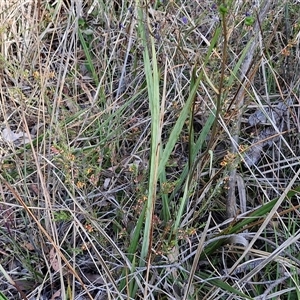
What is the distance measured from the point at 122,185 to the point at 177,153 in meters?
0.17

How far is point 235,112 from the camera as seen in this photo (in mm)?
1166

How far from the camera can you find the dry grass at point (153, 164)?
1051 mm

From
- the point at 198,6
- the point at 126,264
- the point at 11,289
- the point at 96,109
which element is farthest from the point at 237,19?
the point at 11,289

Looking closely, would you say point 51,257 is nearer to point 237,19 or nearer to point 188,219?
point 188,219

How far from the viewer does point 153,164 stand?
3.30 ft

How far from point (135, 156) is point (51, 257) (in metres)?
0.32

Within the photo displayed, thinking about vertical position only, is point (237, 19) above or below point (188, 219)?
above

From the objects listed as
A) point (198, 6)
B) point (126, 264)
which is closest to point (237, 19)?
point (198, 6)

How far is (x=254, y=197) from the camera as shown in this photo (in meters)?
1.24

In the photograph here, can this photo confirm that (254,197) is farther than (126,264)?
Yes

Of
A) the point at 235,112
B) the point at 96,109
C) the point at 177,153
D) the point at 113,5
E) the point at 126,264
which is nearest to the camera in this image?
the point at 126,264

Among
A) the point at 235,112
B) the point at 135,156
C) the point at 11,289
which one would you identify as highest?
the point at 235,112

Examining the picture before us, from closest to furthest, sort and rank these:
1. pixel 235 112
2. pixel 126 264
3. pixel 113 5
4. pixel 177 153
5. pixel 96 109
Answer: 1. pixel 126 264
2. pixel 235 112
3. pixel 177 153
4. pixel 96 109
5. pixel 113 5

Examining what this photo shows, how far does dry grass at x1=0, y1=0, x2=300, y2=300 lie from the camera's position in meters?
1.05
